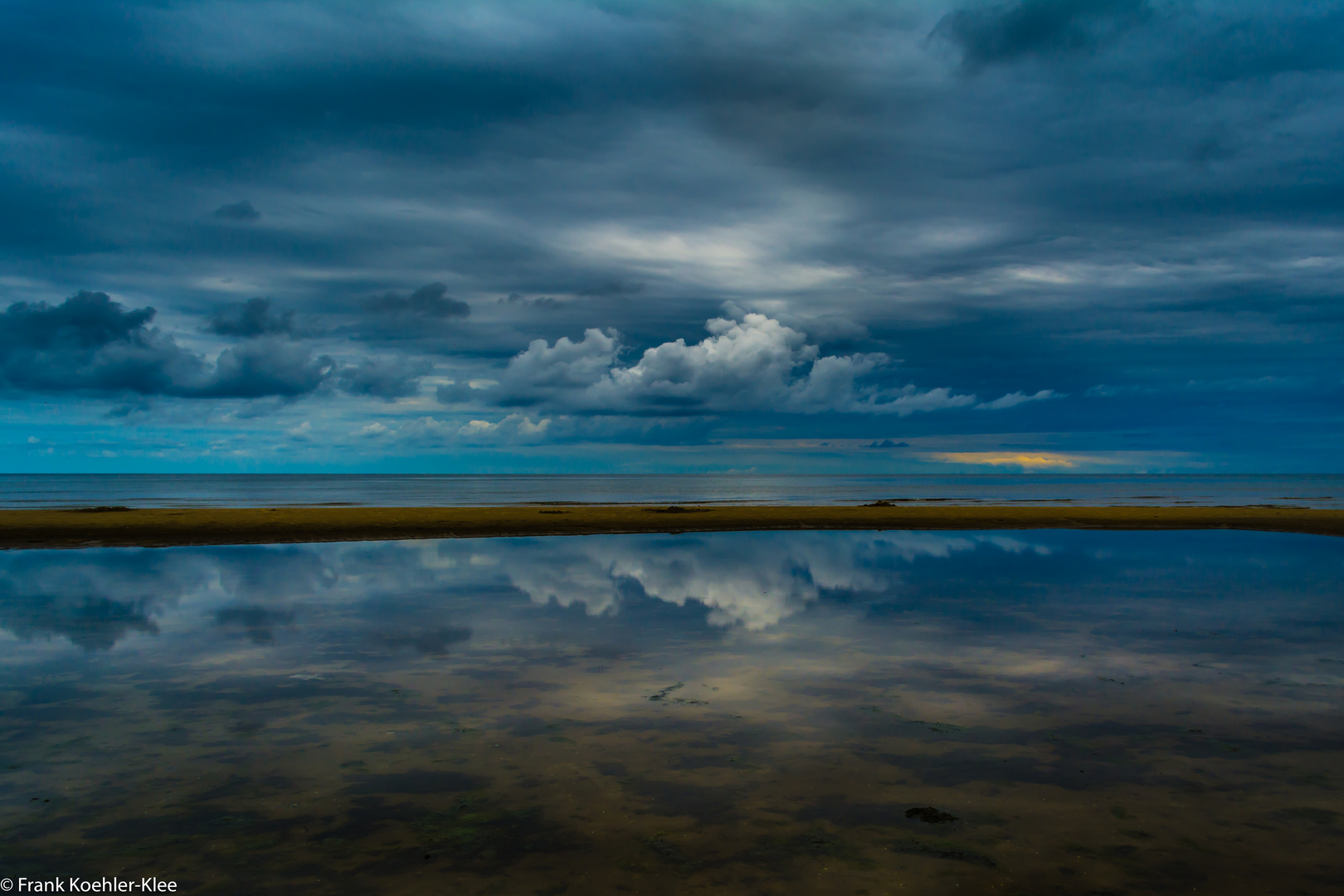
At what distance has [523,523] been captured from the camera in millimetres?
49469

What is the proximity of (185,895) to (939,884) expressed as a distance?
6.21 m

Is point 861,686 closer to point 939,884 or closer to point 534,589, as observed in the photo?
point 939,884

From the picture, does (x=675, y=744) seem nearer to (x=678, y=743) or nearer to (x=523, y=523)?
(x=678, y=743)

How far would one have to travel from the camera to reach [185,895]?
6449 millimetres

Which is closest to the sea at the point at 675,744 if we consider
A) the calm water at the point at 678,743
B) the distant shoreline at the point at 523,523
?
the calm water at the point at 678,743

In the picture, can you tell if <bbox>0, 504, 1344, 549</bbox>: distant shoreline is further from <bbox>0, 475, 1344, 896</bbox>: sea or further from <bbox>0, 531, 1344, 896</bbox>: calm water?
<bbox>0, 531, 1344, 896</bbox>: calm water

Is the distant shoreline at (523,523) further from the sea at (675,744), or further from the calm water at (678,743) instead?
the calm water at (678,743)

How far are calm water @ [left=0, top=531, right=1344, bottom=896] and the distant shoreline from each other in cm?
2185

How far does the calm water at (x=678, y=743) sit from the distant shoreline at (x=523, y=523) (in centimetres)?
2185

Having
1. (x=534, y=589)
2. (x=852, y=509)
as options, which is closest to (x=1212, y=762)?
(x=534, y=589)

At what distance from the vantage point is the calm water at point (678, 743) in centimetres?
695

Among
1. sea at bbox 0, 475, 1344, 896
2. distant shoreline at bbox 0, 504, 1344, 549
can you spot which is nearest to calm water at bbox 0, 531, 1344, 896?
sea at bbox 0, 475, 1344, 896

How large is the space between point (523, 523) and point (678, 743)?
40623 mm

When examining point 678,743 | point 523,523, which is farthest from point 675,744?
point 523,523
